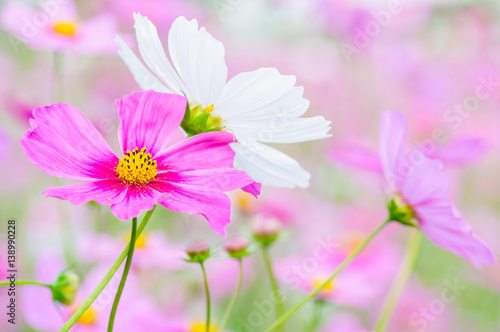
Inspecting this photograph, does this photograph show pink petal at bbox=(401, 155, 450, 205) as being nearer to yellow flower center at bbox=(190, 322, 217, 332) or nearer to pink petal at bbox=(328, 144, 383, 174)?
pink petal at bbox=(328, 144, 383, 174)

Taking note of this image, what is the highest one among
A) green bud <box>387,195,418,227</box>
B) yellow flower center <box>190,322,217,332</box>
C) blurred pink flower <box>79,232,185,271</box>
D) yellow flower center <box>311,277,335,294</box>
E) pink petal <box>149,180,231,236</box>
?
pink petal <box>149,180,231,236</box>

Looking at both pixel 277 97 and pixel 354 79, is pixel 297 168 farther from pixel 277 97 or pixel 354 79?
pixel 354 79

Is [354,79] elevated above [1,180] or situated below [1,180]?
above

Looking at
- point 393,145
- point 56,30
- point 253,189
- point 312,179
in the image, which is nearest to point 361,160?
point 393,145

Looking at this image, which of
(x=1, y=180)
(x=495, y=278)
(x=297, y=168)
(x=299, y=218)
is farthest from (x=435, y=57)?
(x=297, y=168)

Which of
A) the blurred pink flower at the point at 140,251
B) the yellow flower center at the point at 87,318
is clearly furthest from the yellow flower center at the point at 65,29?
the yellow flower center at the point at 87,318

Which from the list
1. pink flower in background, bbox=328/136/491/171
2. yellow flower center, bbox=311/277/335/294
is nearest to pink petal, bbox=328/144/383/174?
pink flower in background, bbox=328/136/491/171
